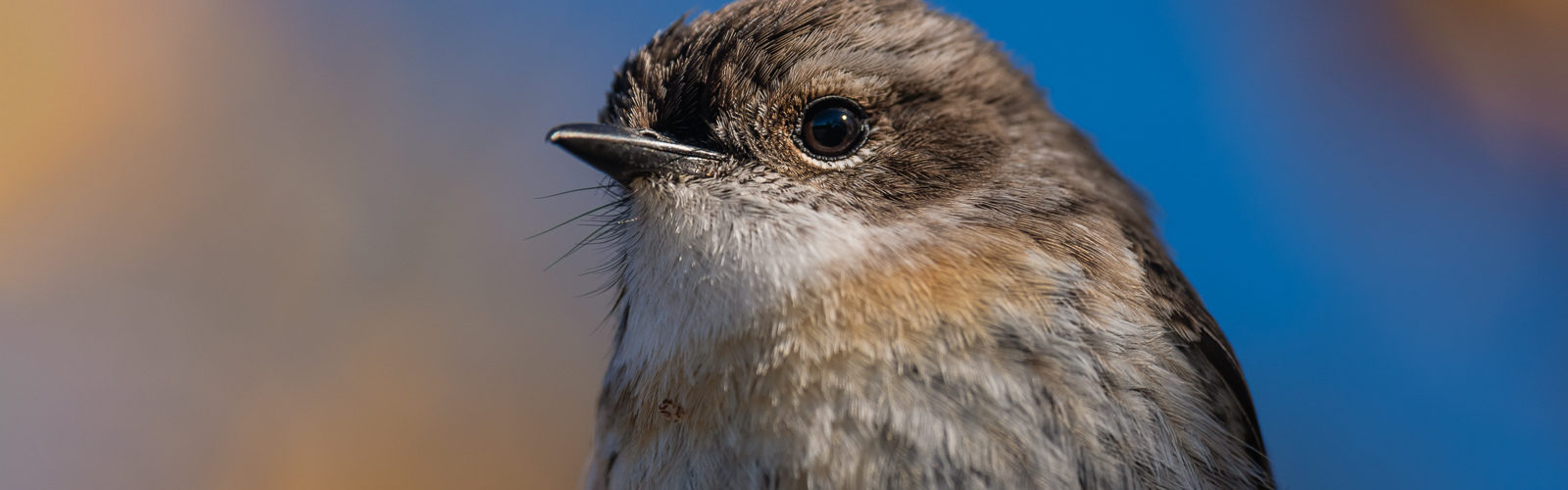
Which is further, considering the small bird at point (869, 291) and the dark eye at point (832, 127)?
the dark eye at point (832, 127)

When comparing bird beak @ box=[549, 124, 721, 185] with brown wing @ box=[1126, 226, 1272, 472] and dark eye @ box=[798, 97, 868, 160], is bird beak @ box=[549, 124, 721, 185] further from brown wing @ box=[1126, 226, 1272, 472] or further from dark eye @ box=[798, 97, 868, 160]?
brown wing @ box=[1126, 226, 1272, 472]

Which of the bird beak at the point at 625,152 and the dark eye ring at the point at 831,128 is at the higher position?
the dark eye ring at the point at 831,128

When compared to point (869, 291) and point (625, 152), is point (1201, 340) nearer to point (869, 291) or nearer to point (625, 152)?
point (869, 291)

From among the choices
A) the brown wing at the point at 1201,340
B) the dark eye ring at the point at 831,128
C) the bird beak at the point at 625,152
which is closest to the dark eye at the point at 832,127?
the dark eye ring at the point at 831,128

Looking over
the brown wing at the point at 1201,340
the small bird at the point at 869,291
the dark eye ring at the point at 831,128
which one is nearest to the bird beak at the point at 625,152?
the small bird at the point at 869,291

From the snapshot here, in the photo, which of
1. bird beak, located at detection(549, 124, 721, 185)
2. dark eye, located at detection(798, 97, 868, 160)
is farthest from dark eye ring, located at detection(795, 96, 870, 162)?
bird beak, located at detection(549, 124, 721, 185)

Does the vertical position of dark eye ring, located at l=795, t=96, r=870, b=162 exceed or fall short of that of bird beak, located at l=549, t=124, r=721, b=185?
it exceeds it

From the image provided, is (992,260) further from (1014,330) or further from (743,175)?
(743,175)

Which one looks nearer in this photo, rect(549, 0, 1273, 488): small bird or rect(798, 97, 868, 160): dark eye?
rect(549, 0, 1273, 488): small bird

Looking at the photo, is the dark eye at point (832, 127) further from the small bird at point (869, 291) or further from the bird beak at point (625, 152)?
the bird beak at point (625, 152)
